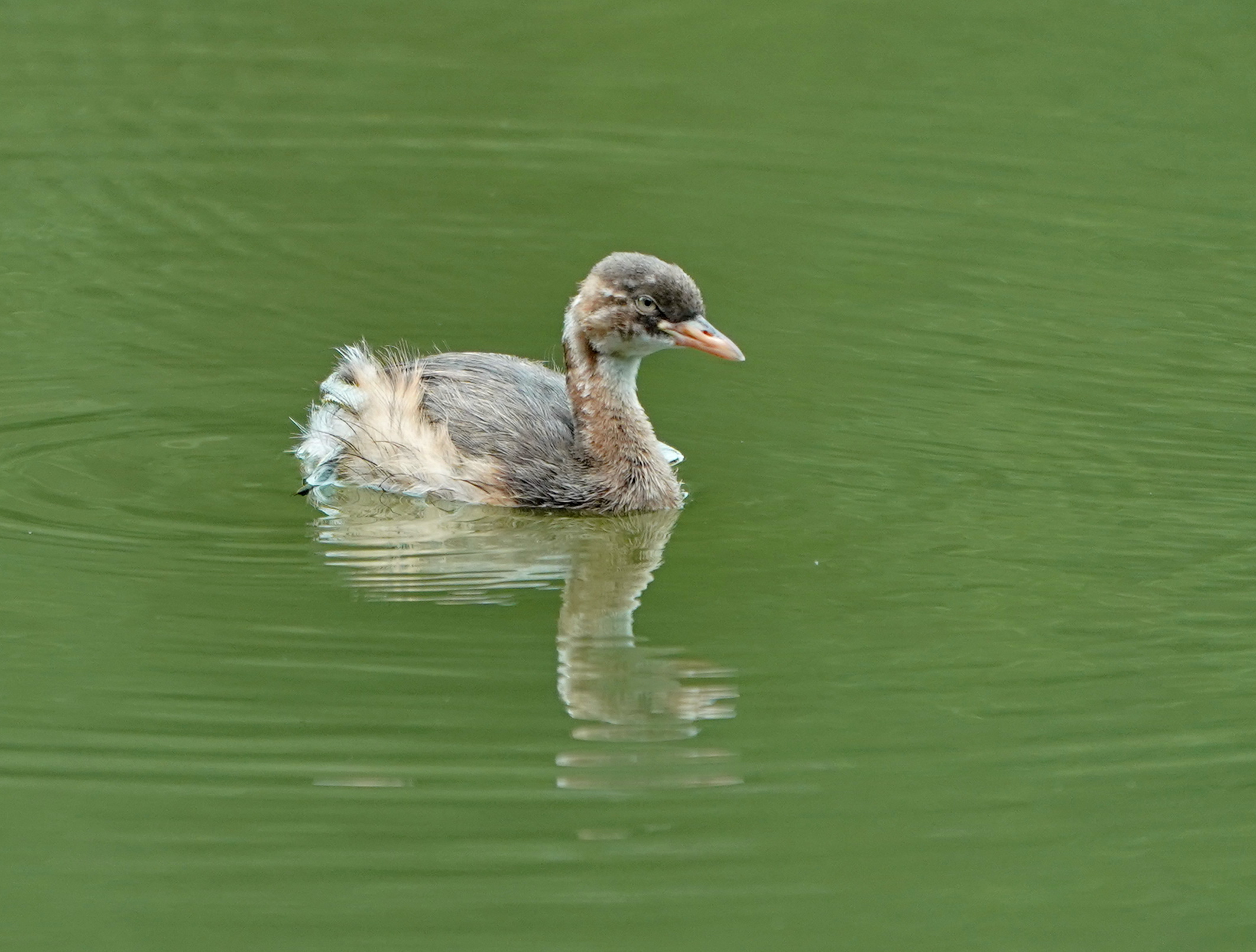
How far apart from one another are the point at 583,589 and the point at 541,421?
4.05ft

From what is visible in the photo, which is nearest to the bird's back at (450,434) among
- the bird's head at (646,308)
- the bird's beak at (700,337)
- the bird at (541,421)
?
the bird at (541,421)

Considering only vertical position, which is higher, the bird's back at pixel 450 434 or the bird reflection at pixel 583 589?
the bird's back at pixel 450 434

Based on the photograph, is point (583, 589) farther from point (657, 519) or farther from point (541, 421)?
point (541, 421)

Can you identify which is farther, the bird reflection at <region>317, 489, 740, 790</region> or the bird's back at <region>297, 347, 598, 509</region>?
the bird's back at <region>297, 347, 598, 509</region>

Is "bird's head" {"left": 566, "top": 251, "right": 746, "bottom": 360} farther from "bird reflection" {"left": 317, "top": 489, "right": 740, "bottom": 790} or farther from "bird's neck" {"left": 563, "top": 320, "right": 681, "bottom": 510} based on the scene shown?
"bird reflection" {"left": 317, "top": 489, "right": 740, "bottom": 790}

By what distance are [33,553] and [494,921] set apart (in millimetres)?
3115

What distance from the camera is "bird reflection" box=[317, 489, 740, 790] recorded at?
6.13 meters

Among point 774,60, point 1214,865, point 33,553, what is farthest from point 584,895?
point 774,60

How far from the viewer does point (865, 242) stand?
11617mm

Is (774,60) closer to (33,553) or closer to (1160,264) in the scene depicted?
(1160,264)

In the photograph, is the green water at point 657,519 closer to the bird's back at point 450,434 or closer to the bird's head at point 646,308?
the bird's back at point 450,434

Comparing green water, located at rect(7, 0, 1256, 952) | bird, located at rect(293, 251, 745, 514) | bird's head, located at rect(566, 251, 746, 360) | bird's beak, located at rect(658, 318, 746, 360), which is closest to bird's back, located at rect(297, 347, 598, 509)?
bird, located at rect(293, 251, 745, 514)

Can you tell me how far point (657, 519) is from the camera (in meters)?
8.48

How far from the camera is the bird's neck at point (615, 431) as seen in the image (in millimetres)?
8523
